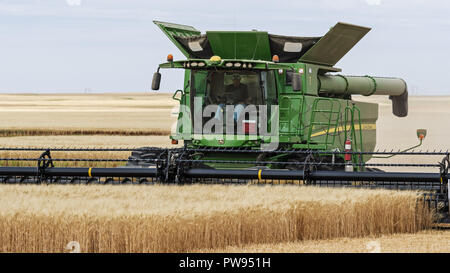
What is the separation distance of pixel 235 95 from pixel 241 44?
94 centimetres

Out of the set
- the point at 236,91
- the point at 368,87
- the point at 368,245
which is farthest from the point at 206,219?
the point at 368,87

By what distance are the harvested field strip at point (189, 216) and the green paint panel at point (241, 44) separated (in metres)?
3.10

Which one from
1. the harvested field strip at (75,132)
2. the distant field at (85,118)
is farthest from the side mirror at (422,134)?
the harvested field strip at (75,132)

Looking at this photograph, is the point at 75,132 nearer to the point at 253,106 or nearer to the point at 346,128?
the point at 346,128

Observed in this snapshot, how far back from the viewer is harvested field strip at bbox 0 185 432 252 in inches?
261

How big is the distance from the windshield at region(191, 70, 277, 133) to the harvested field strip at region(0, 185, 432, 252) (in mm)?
2054

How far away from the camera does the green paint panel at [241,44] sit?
11328mm

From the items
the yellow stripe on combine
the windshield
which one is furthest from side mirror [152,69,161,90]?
the yellow stripe on combine

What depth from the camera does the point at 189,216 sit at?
22.5ft

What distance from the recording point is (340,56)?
12.3 meters

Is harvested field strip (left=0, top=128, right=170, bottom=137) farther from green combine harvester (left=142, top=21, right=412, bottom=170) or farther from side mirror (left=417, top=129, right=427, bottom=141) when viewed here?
side mirror (left=417, top=129, right=427, bottom=141)

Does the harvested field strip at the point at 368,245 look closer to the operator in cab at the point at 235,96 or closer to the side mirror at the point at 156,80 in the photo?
the operator in cab at the point at 235,96

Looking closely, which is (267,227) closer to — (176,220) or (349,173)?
(176,220)

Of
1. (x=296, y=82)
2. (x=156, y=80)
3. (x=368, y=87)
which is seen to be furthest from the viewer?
(x=368, y=87)
